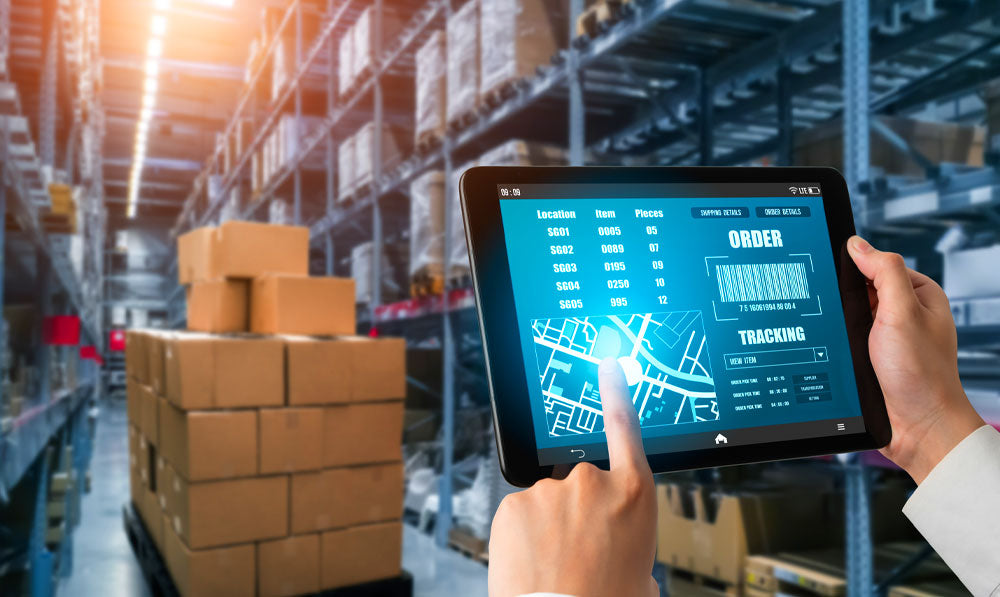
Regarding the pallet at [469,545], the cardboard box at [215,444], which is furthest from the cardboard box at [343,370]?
the pallet at [469,545]

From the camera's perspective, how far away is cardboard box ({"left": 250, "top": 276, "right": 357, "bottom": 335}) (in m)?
3.79

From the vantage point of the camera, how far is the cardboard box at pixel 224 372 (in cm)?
313

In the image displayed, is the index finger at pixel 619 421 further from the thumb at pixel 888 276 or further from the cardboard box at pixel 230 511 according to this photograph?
the cardboard box at pixel 230 511

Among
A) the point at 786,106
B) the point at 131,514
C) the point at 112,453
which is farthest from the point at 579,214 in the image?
the point at 112,453

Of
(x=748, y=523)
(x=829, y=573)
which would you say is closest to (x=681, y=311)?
(x=829, y=573)

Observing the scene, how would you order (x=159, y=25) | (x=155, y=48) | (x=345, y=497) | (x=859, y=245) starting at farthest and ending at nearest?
(x=155, y=48)
(x=159, y=25)
(x=345, y=497)
(x=859, y=245)

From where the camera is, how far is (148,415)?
4.24 meters

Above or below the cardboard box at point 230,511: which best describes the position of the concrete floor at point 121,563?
below

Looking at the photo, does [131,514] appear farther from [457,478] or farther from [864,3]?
[864,3]

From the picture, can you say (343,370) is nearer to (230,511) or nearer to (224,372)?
(224,372)

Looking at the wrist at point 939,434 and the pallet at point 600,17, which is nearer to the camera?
the wrist at point 939,434

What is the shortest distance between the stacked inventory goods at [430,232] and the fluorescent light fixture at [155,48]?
796 centimetres

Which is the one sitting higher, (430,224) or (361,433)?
(430,224)

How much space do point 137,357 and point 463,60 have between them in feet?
9.18
